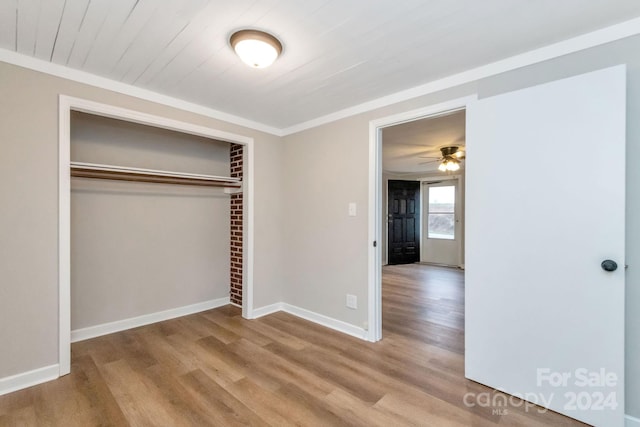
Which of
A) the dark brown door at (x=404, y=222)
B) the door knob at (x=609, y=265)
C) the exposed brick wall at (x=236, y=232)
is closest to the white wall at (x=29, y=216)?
the exposed brick wall at (x=236, y=232)

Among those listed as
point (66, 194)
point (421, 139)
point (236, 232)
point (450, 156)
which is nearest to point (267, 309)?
point (236, 232)

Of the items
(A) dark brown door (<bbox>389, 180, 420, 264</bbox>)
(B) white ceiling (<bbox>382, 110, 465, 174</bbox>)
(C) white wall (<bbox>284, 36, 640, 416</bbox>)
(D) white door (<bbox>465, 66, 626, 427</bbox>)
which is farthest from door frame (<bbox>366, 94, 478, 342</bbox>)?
(A) dark brown door (<bbox>389, 180, 420, 264</bbox>)

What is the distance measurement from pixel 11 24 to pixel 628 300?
3.85m

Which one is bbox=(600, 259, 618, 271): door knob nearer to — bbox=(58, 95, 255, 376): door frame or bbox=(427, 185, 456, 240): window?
bbox=(58, 95, 255, 376): door frame

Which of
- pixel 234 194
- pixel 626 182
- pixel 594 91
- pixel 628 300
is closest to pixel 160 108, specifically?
pixel 234 194

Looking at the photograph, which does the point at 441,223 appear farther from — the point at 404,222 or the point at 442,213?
the point at 404,222

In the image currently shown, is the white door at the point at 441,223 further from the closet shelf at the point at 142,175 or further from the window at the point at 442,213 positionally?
the closet shelf at the point at 142,175

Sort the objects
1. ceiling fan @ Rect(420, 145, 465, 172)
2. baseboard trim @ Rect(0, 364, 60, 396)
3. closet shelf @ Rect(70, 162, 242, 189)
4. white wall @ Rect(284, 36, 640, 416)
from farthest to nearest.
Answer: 1. ceiling fan @ Rect(420, 145, 465, 172)
2. closet shelf @ Rect(70, 162, 242, 189)
3. baseboard trim @ Rect(0, 364, 60, 396)
4. white wall @ Rect(284, 36, 640, 416)

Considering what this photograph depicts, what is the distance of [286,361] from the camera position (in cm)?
239

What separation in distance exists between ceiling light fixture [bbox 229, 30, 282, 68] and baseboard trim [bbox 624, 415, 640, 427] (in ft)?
9.65

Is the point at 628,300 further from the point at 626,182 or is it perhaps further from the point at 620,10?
the point at 620,10

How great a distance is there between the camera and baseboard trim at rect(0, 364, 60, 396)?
1950 millimetres

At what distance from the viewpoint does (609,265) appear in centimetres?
160

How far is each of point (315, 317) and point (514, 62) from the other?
291 cm
